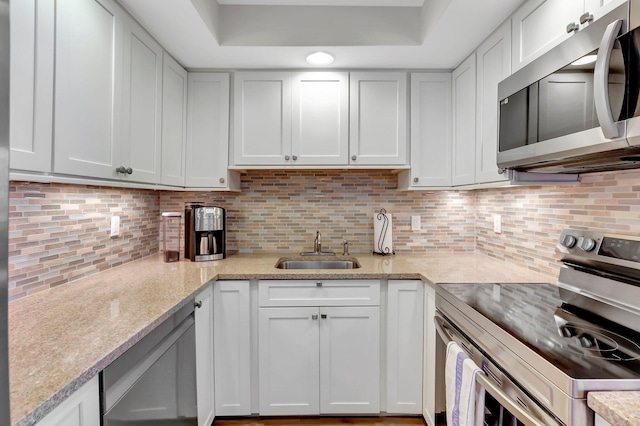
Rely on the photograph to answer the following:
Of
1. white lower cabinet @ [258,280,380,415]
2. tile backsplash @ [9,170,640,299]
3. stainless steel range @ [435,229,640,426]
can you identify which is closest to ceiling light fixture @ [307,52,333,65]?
tile backsplash @ [9,170,640,299]

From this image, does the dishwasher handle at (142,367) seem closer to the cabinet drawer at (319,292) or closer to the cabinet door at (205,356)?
the cabinet door at (205,356)

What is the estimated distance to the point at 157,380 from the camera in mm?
1220

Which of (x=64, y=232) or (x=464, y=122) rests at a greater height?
(x=464, y=122)

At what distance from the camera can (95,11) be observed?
1308 millimetres

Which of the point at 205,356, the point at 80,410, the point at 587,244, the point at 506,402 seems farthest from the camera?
the point at 205,356

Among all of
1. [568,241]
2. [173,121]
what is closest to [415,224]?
[568,241]

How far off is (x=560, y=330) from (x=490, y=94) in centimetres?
121

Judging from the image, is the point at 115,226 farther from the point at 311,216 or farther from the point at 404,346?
the point at 404,346

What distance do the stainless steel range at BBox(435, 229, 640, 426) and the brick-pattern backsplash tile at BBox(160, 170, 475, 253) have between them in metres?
0.97

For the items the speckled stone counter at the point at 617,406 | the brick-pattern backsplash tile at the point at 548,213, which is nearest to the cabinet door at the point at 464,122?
the brick-pattern backsplash tile at the point at 548,213

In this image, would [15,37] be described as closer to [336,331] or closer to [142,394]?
[142,394]

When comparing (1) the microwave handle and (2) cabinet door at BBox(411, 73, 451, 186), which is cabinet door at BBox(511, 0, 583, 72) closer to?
(1) the microwave handle

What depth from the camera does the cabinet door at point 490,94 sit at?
5.30 feet

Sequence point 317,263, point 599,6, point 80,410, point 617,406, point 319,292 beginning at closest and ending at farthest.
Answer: point 617,406 < point 80,410 < point 599,6 < point 319,292 < point 317,263
